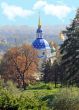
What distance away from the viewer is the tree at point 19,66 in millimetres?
78069

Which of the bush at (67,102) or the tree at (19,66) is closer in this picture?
the bush at (67,102)

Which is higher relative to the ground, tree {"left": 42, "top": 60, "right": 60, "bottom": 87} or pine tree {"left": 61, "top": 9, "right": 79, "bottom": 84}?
pine tree {"left": 61, "top": 9, "right": 79, "bottom": 84}

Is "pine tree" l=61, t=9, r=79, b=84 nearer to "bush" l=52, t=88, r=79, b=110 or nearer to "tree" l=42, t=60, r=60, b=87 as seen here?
"bush" l=52, t=88, r=79, b=110

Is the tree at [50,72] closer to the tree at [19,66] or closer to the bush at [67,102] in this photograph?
the tree at [19,66]

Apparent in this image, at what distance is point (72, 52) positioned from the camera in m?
50.8

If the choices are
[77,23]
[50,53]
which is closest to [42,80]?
[50,53]

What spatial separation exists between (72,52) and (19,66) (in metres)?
29.8

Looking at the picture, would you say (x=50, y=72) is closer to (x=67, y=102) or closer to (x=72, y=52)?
(x=72, y=52)

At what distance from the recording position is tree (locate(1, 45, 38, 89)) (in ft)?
256

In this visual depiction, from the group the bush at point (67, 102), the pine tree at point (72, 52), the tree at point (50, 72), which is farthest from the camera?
the tree at point (50, 72)

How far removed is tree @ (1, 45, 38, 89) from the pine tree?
1016 inches

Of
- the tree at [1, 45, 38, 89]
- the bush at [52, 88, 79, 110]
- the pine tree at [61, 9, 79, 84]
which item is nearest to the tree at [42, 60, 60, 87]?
the tree at [1, 45, 38, 89]

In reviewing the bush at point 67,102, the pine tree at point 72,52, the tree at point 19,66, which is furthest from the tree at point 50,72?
the bush at point 67,102

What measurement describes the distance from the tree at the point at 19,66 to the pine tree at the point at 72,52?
84.7 ft
